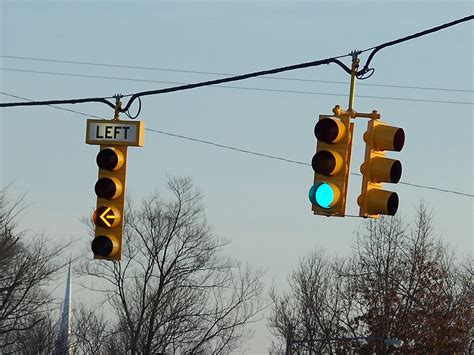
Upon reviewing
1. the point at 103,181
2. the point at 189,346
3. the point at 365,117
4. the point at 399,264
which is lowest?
the point at 189,346

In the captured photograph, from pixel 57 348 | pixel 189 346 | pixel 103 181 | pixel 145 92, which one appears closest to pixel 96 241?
pixel 103 181

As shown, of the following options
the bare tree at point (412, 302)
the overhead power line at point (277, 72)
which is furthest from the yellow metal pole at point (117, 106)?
the bare tree at point (412, 302)

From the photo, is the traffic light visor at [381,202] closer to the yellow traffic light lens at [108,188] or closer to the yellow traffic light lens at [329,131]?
the yellow traffic light lens at [329,131]

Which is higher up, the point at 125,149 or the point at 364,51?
the point at 364,51

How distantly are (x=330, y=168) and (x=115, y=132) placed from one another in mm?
A: 3981

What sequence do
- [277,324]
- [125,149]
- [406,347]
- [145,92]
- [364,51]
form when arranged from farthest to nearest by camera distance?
[277,324]
[406,347]
[145,92]
[125,149]
[364,51]

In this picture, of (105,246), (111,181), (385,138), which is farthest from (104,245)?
(385,138)

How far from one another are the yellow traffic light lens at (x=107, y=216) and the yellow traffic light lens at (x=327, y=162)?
3590 millimetres

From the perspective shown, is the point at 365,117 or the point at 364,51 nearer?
the point at 365,117

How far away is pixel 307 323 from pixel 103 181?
46.8 m

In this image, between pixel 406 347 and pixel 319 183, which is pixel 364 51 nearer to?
pixel 319 183

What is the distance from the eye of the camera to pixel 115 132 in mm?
16781

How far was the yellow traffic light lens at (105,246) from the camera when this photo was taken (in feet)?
53.7

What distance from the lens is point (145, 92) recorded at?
714 inches
